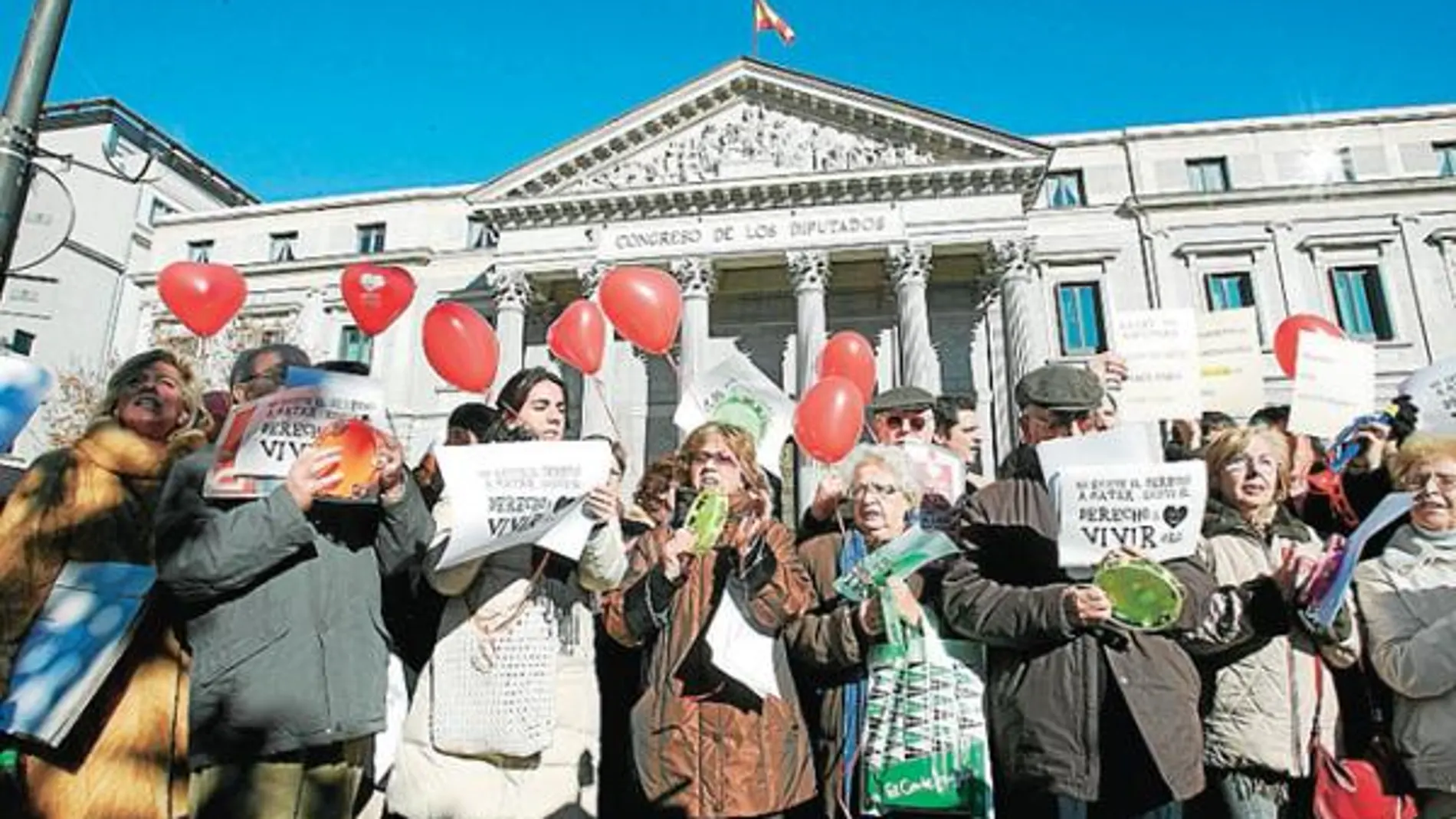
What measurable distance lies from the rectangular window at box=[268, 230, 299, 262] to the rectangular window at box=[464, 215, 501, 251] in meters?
7.43

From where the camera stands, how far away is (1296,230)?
25.3 metres

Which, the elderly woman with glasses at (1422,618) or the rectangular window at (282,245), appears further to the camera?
the rectangular window at (282,245)

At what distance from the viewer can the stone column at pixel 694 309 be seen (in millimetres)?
23141

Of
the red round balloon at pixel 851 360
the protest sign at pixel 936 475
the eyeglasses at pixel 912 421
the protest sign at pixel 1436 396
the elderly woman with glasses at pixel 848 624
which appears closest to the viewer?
the elderly woman with glasses at pixel 848 624

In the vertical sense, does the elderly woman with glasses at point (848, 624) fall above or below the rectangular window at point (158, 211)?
below

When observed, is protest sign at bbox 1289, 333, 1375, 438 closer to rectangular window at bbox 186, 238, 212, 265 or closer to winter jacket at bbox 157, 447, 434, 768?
winter jacket at bbox 157, 447, 434, 768

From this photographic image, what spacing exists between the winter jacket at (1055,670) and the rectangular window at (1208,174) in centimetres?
2820

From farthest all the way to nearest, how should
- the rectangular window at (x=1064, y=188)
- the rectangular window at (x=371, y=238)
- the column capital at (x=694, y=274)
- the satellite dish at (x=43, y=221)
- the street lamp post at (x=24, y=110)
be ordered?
the rectangular window at (x=371, y=238) < the rectangular window at (x=1064, y=188) < the column capital at (x=694, y=274) < the satellite dish at (x=43, y=221) < the street lamp post at (x=24, y=110)

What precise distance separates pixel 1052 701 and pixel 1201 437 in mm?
3992

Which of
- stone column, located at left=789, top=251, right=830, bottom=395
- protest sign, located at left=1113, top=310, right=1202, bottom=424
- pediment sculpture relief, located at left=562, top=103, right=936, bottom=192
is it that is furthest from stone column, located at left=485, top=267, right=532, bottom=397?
protest sign, located at left=1113, top=310, right=1202, bottom=424

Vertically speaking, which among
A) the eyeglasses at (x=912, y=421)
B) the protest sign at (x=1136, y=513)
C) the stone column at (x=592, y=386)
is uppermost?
the stone column at (x=592, y=386)

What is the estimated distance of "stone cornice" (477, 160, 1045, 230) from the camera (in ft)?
80.0

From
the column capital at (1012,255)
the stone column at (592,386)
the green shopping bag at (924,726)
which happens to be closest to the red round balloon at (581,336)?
the green shopping bag at (924,726)

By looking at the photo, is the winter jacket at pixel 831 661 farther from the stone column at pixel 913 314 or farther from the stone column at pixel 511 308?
the stone column at pixel 511 308
